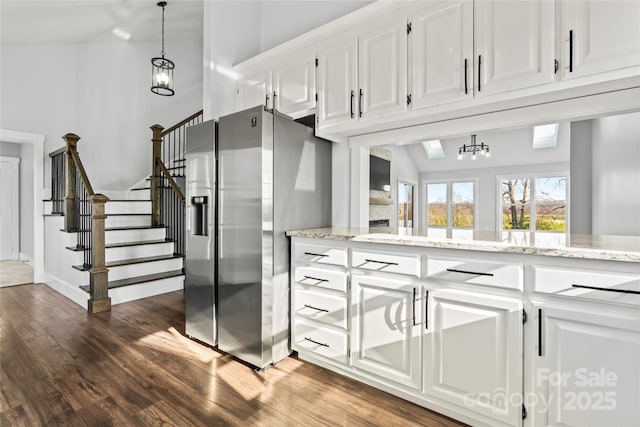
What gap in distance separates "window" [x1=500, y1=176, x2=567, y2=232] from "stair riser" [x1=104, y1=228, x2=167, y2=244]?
732 centimetres

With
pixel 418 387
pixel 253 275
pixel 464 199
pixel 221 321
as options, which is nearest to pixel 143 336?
pixel 221 321

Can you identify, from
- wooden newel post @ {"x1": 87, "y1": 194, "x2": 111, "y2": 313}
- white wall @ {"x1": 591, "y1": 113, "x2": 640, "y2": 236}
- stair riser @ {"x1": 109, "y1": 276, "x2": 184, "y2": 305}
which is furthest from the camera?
stair riser @ {"x1": 109, "y1": 276, "x2": 184, "y2": 305}

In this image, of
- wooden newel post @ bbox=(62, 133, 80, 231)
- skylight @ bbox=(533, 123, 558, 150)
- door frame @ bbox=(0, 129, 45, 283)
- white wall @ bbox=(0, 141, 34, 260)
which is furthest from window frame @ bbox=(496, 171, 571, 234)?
white wall @ bbox=(0, 141, 34, 260)

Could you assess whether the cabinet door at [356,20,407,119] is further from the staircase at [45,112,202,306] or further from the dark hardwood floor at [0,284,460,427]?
the staircase at [45,112,202,306]

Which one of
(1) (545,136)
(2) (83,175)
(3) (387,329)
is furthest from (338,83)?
(1) (545,136)

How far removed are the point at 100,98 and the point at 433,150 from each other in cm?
694

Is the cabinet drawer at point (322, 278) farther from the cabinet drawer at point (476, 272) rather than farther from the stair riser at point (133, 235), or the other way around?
the stair riser at point (133, 235)

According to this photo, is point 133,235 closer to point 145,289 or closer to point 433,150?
point 145,289

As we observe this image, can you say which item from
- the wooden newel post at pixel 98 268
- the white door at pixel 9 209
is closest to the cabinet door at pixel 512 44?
the wooden newel post at pixel 98 268

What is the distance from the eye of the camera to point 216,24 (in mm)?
3037

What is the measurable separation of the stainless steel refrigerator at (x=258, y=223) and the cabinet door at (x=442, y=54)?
0.94m

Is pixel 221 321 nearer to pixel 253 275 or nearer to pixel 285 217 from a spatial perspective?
pixel 253 275

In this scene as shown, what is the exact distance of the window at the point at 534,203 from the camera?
675cm

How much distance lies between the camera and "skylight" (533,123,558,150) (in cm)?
611
